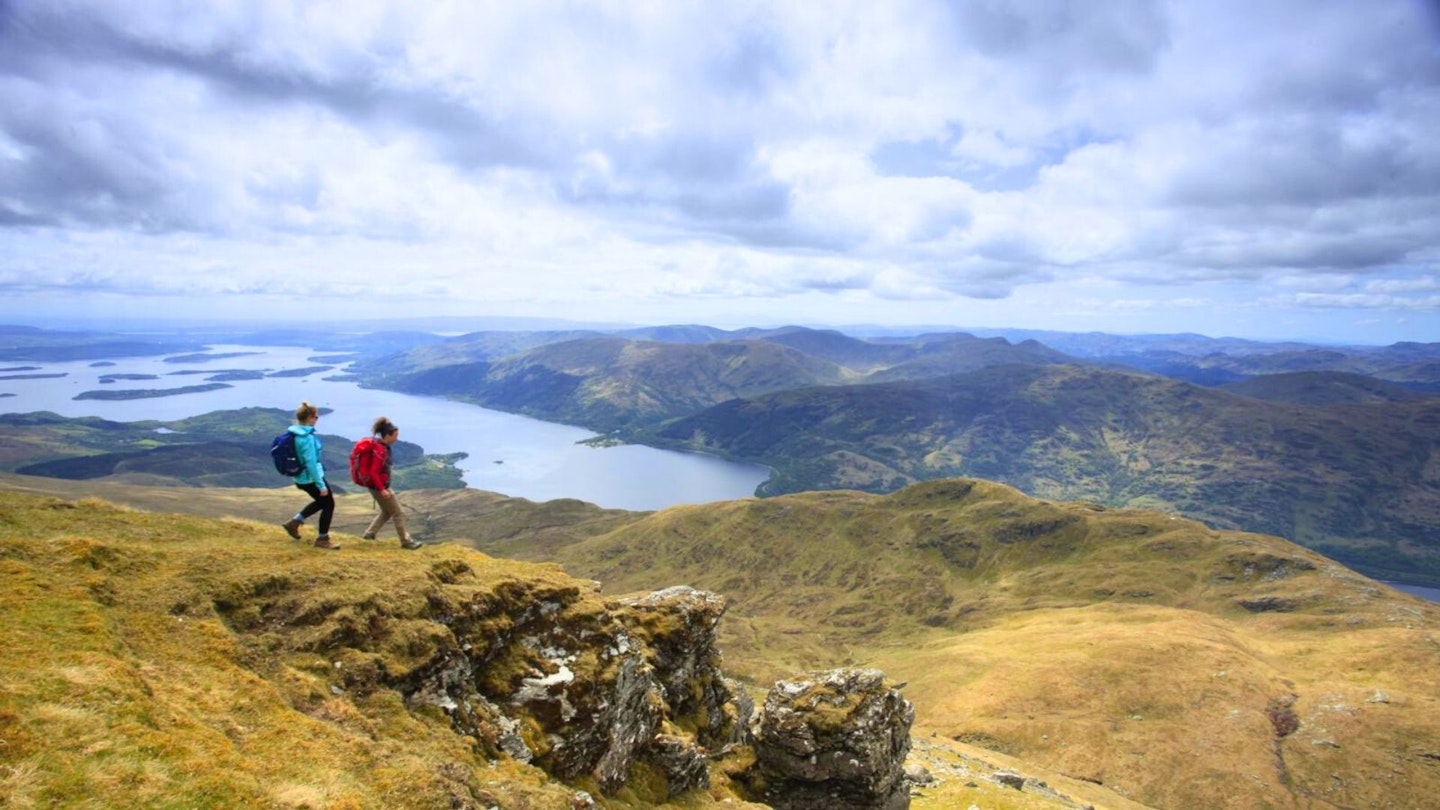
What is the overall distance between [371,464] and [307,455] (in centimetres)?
198

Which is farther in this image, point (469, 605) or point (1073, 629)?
point (1073, 629)

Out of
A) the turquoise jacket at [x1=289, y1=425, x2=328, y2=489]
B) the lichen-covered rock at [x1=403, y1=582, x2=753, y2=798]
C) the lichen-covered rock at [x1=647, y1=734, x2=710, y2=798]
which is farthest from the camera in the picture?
the lichen-covered rock at [x1=647, y1=734, x2=710, y2=798]

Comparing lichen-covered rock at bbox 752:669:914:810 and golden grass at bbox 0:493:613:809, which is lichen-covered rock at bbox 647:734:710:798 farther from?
golden grass at bbox 0:493:613:809

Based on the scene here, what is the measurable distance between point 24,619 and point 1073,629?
178608 mm

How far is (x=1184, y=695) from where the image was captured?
114 meters

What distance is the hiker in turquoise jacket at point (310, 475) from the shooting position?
21688mm

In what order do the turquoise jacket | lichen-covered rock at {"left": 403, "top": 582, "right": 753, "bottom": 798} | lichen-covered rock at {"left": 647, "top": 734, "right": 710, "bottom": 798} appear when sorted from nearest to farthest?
1. lichen-covered rock at {"left": 403, "top": 582, "right": 753, "bottom": 798}
2. the turquoise jacket
3. lichen-covered rock at {"left": 647, "top": 734, "right": 710, "bottom": 798}

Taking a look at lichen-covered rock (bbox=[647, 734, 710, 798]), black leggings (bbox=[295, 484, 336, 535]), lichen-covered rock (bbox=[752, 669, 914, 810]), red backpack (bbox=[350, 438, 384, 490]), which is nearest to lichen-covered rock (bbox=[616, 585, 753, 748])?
lichen-covered rock (bbox=[752, 669, 914, 810])

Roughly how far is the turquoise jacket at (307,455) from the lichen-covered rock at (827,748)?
867 inches

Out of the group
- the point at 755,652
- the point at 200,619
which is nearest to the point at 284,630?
the point at 200,619

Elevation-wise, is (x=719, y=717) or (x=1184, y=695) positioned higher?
(x=719, y=717)

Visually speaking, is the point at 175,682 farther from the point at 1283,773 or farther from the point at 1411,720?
the point at 1411,720

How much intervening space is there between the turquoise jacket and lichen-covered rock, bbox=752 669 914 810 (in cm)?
2201

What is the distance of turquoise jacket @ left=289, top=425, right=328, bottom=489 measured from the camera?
2164 centimetres
